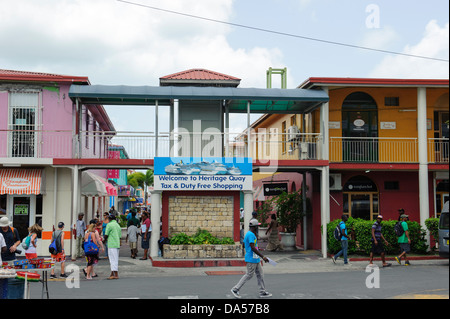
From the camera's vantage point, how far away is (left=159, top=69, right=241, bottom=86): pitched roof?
20.8 m

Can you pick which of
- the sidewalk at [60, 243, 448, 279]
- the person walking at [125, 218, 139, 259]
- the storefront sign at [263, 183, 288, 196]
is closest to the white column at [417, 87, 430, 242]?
the sidewalk at [60, 243, 448, 279]

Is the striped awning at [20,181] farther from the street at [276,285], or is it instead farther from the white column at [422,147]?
the white column at [422,147]

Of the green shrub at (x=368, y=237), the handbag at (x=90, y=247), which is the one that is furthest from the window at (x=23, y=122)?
the green shrub at (x=368, y=237)

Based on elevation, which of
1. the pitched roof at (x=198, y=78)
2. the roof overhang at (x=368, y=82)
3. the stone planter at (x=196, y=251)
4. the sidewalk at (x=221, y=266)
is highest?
the pitched roof at (x=198, y=78)

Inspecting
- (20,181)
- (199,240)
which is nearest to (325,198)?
(199,240)

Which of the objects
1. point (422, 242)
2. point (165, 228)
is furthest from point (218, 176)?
point (422, 242)

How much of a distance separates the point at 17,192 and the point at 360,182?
1346cm

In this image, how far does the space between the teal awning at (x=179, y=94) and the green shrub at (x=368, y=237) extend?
15.3 feet

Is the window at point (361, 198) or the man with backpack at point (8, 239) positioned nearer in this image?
the man with backpack at point (8, 239)

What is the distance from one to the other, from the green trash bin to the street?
85cm

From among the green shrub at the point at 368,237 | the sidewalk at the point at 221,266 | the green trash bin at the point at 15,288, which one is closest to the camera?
the green trash bin at the point at 15,288

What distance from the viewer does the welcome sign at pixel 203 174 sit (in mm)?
18672

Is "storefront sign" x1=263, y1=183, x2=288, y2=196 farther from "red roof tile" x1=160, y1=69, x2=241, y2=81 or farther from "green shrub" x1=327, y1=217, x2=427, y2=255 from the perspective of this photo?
"red roof tile" x1=160, y1=69, x2=241, y2=81
